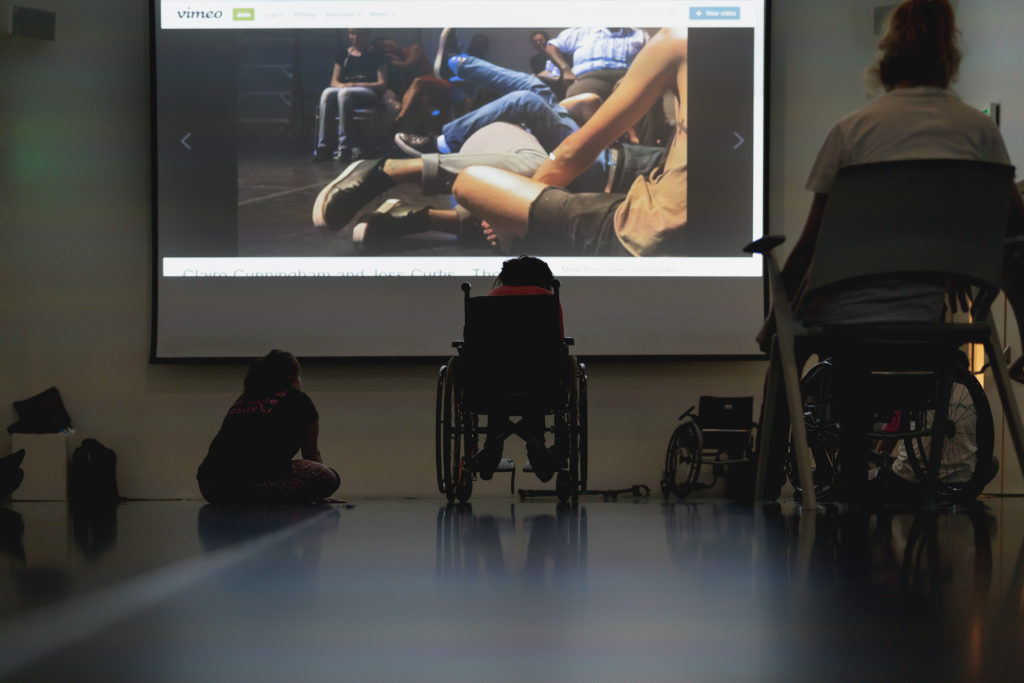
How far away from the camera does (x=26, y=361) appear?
5.61m

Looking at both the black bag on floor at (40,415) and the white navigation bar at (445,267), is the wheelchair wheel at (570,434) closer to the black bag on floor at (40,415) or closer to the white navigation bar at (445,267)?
the white navigation bar at (445,267)

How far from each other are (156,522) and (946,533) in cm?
192

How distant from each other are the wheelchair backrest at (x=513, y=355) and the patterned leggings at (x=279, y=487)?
67cm

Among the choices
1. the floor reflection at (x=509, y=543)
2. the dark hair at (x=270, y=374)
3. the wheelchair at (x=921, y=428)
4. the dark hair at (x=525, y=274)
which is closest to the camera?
the floor reflection at (x=509, y=543)

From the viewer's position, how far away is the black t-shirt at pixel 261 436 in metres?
3.69

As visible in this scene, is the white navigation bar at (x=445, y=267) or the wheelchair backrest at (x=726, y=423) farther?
the white navigation bar at (x=445, y=267)

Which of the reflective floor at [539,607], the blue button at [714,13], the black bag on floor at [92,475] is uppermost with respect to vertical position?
the blue button at [714,13]

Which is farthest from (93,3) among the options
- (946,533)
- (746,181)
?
(946,533)

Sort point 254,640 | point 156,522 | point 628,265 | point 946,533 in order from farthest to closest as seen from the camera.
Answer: point 628,265 < point 156,522 < point 946,533 < point 254,640

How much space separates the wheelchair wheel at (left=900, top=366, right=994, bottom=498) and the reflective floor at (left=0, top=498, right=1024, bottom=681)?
3.20ft

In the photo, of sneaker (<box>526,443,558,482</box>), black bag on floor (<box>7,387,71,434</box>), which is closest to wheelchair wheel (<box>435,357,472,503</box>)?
sneaker (<box>526,443,558,482</box>)

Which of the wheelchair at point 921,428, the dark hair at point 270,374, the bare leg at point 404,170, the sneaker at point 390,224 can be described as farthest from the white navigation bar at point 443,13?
the wheelchair at point 921,428

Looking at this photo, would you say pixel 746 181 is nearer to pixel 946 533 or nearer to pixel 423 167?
pixel 423 167

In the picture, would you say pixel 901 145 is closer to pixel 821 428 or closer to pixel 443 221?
pixel 821 428
